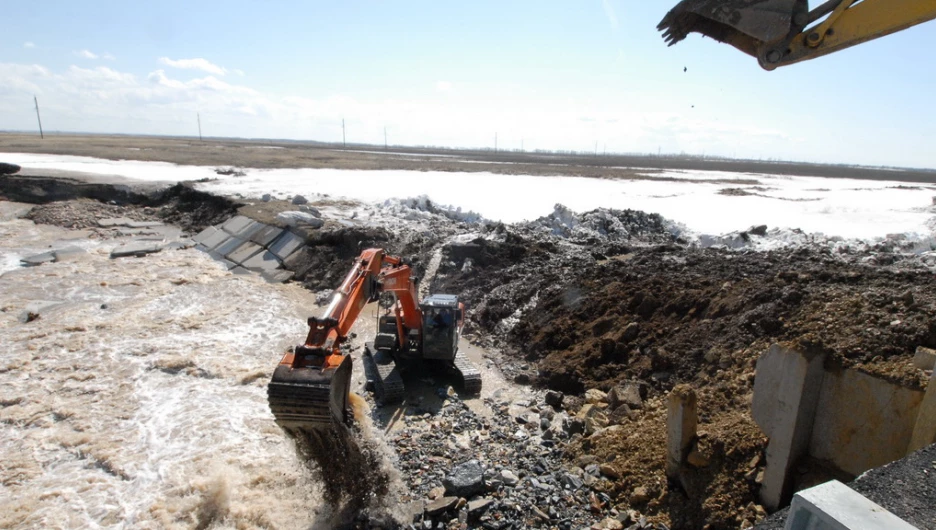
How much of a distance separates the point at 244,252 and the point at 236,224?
2.70 m

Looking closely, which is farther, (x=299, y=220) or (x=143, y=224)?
(x=143, y=224)

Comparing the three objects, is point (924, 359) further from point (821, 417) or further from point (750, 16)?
point (750, 16)

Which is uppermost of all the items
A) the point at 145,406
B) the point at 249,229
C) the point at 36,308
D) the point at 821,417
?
the point at 821,417

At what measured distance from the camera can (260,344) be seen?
11930mm

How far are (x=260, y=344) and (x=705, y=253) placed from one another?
38.4 feet

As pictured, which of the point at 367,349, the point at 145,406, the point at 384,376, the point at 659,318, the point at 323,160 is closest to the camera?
the point at 145,406

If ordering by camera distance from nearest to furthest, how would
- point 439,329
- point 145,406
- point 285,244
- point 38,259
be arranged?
point 145,406 < point 439,329 < point 38,259 < point 285,244

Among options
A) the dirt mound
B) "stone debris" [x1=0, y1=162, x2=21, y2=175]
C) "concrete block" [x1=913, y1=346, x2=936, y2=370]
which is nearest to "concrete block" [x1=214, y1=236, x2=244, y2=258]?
the dirt mound

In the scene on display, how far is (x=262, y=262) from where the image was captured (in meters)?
18.0

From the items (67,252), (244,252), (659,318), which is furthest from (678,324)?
(67,252)

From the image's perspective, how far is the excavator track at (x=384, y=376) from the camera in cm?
913

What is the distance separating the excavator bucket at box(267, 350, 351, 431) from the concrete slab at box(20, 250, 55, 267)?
1673cm

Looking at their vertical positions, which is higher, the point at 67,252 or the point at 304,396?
the point at 304,396

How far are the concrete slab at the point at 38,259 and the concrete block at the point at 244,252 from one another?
528cm
